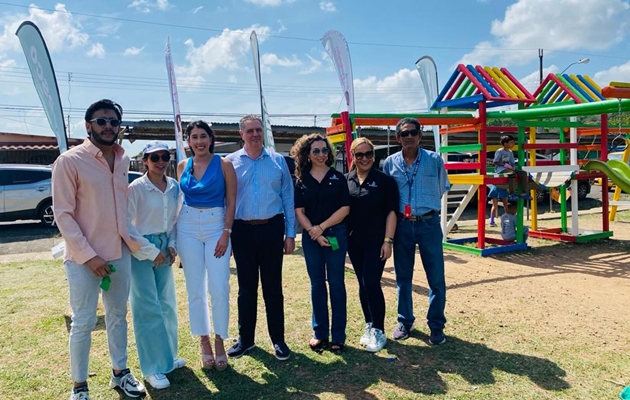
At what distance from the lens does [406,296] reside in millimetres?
3865

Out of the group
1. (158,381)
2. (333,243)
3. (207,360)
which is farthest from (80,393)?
(333,243)

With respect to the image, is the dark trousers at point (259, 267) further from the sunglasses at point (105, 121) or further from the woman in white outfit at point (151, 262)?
the sunglasses at point (105, 121)

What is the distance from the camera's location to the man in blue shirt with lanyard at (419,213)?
3.69 metres

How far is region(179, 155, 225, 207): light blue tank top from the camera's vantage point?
10.5 feet

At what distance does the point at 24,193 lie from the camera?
1132 cm

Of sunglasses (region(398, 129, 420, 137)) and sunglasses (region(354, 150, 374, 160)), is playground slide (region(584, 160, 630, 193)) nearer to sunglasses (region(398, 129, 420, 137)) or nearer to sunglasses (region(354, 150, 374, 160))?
sunglasses (region(398, 129, 420, 137))

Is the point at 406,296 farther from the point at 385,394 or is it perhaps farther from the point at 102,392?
the point at 102,392

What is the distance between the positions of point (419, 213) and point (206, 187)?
1.63 meters

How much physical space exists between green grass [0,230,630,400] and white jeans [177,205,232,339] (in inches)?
15.4

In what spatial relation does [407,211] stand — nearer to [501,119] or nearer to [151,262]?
[151,262]

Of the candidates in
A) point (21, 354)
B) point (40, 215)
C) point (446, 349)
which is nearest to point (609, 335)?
point (446, 349)

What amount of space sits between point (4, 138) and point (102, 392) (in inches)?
916

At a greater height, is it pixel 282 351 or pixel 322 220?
pixel 322 220

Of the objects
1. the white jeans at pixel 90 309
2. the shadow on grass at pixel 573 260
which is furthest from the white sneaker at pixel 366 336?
the shadow on grass at pixel 573 260
